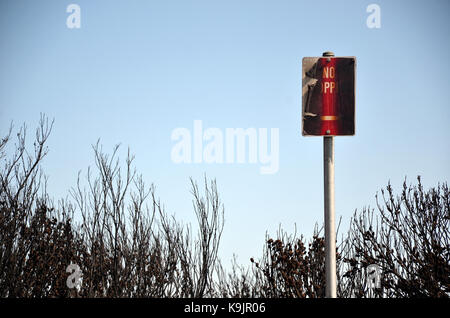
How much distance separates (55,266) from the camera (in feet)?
31.1

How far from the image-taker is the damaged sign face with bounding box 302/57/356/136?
448 centimetres

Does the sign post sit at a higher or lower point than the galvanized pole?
higher

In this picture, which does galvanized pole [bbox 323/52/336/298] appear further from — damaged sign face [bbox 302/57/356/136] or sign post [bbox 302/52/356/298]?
damaged sign face [bbox 302/57/356/136]

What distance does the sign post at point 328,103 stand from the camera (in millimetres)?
4477

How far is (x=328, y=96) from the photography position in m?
4.52

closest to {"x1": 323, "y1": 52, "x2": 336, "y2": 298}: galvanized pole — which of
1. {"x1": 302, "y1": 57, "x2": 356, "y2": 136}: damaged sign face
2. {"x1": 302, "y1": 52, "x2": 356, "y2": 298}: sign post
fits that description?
{"x1": 302, "y1": 52, "x2": 356, "y2": 298}: sign post

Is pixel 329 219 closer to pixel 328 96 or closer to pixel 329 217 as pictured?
pixel 329 217

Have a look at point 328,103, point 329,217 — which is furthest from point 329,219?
point 328,103

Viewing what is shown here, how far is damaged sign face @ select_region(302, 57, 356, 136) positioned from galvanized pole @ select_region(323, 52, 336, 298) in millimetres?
112
